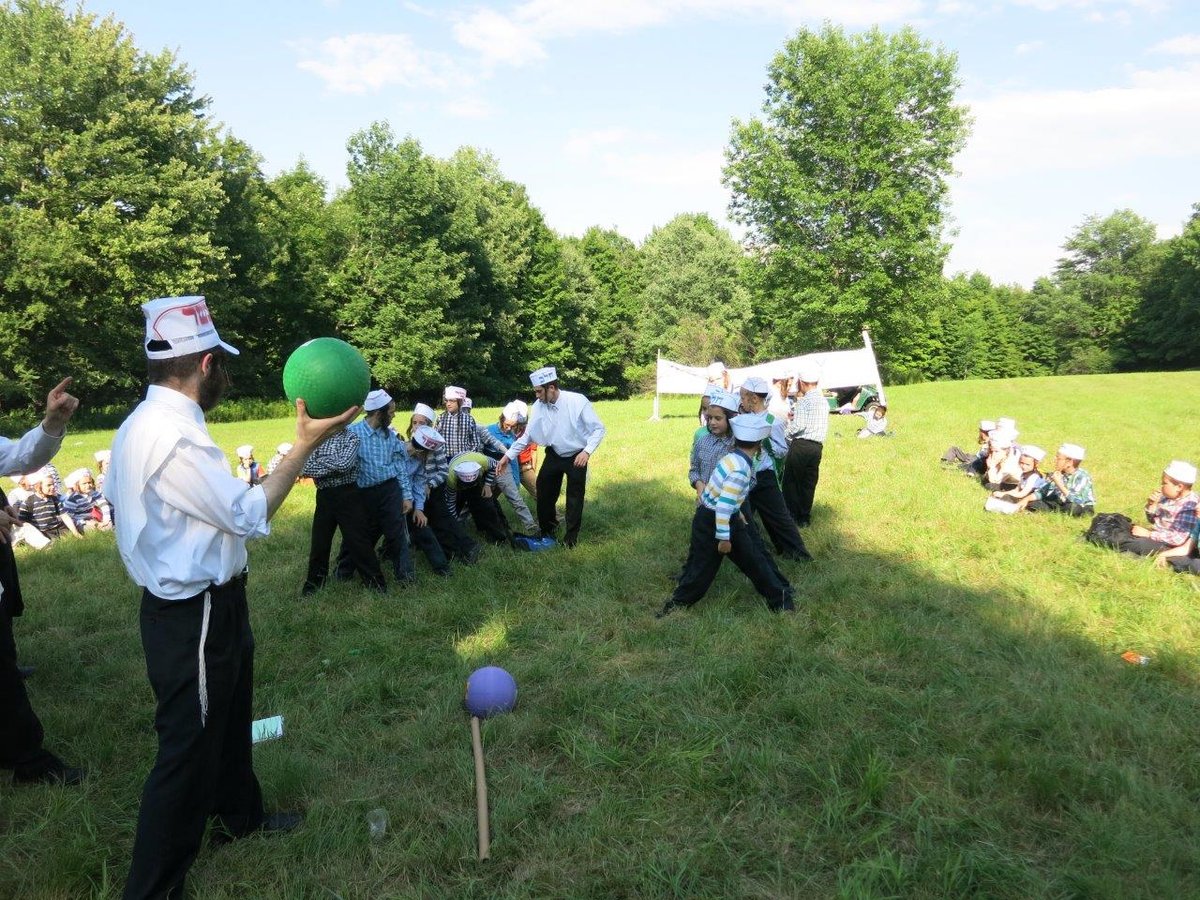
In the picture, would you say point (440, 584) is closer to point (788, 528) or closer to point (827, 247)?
point (788, 528)

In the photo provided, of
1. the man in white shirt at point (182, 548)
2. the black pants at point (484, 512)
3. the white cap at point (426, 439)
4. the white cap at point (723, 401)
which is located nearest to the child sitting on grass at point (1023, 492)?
the white cap at point (723, 401)

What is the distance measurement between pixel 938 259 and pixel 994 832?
37108 millimetres

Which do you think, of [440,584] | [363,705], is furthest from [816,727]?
[440,584]

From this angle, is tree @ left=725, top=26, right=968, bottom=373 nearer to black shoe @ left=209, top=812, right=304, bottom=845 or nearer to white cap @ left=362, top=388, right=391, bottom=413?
white cap @ left=362, top=388, right=391, bottom=413

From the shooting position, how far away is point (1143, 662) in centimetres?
567

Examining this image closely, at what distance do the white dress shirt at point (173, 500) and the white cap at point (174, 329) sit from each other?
16 centimetres

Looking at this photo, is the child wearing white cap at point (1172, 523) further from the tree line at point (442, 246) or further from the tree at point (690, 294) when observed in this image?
the tree at point (690, 294)

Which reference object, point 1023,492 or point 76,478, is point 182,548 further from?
point 1023,492

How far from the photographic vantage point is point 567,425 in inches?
364

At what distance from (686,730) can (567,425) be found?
5012 mm

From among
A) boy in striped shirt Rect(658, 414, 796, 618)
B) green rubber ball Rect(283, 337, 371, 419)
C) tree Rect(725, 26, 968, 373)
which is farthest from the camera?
tree Rect(725, 26, 968, 373)

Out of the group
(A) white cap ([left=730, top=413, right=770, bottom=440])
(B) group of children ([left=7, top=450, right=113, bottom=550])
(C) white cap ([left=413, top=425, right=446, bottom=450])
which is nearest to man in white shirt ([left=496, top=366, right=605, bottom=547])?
(C) white cap ([left=413, top=425, right=446, bottom=450])

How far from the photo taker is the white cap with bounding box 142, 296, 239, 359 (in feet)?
10.0

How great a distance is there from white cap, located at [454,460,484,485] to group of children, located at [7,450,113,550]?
16.5ft
